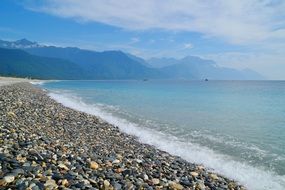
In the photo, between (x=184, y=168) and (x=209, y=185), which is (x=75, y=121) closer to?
(x=184, y=168)

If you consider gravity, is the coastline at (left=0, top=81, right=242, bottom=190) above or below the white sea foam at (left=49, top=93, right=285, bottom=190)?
above

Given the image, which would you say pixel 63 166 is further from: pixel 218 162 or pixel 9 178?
pixel 218 162

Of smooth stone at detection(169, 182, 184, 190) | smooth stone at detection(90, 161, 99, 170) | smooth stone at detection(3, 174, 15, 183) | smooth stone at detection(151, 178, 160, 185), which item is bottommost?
smooth stone at detection(169, 182, 184, 190)

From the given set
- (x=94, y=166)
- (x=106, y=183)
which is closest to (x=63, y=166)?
(x=94, y=166)

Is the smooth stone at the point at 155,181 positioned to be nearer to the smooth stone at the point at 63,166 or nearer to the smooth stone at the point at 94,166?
the smooth stone at the point at 94,166

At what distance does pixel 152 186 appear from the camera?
10.0 m

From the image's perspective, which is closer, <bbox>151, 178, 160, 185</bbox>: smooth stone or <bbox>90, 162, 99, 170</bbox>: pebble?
<bbox>151, 178, 160, 185</bbox>: smooth stone

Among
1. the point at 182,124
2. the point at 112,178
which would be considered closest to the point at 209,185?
the point at 112,178

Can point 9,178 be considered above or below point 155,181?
above

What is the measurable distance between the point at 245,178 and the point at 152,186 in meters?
4.88

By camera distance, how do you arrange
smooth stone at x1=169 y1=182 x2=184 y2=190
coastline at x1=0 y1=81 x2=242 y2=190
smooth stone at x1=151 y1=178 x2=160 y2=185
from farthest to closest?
smooth stone at x1=151 y1=178 x2=160 y2=185, smooth stone at x1=169 y1=182 x2=184 y2=190, coastline at x1=0 y1=81 x2=242 y2=190

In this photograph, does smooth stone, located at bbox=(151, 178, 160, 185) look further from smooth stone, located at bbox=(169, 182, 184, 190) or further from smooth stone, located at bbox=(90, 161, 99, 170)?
smooth stone, located at bbox=(90, 161, 99, 170)

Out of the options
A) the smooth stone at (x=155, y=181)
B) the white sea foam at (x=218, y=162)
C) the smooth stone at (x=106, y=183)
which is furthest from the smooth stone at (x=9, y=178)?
the white sea foam at (x=218, y=162)

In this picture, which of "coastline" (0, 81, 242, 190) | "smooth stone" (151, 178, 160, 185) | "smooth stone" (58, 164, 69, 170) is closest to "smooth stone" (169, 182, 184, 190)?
"coastline" (0, 81, 242, 190)
